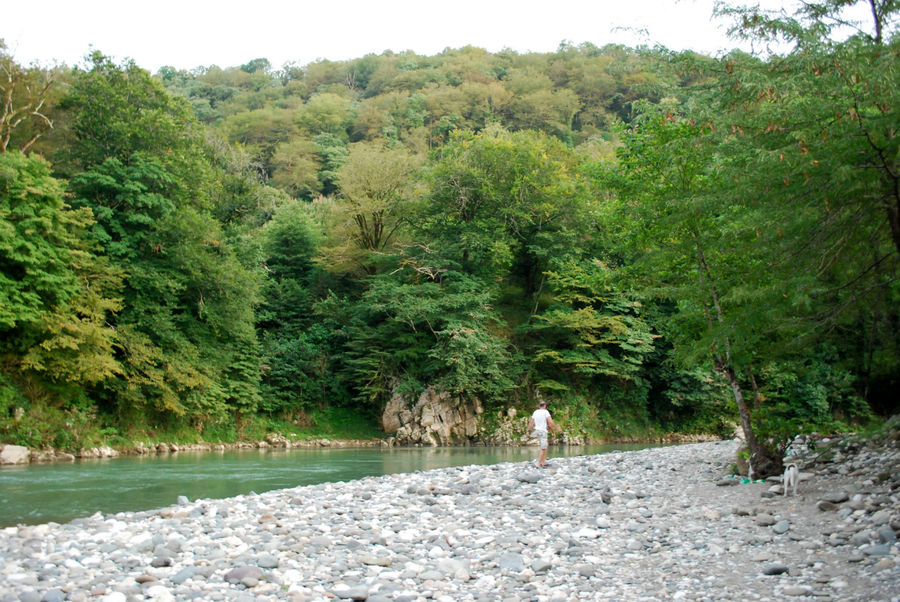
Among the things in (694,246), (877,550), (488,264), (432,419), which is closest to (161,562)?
(877,550)

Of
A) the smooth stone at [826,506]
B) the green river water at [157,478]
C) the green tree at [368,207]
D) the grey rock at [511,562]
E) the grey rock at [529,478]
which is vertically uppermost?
the green tree at [368,207]

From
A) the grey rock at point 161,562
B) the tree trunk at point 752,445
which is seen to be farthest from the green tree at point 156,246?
the tree trunk at point 752,445

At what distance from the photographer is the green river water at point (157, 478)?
11.2 m

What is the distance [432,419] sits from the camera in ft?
101

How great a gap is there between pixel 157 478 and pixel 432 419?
1648 cm

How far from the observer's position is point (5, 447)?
64.0 ft

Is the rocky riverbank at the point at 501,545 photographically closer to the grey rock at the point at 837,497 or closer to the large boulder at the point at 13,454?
the grey rock at the point at 837,497

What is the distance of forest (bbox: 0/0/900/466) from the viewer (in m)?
7.64

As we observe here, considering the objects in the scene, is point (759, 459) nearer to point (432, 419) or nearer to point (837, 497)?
point (837, 497)

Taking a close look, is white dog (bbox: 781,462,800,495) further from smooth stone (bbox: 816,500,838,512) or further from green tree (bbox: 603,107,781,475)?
green tree (bbox: 603,107,781,475)

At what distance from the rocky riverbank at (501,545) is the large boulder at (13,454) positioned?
12.7 meters

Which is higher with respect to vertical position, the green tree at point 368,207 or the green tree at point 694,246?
the green tree at point 368,207

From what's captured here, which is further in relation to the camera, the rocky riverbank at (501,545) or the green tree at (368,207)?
the green tree at (368,207)

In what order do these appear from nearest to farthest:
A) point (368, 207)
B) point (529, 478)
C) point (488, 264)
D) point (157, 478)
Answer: point (529, 478) < point (157, 478) < point (488, 264) < point (368, 207)
